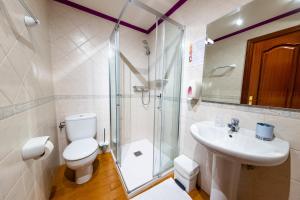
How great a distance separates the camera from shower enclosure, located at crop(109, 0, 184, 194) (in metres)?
1.50

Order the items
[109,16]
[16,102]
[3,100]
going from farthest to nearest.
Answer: [109,16] → [16,102] → [3,100]

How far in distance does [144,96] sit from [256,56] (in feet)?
5.68

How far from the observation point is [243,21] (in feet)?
3.20

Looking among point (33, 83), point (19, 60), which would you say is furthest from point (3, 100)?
Answer: point (33, 83)

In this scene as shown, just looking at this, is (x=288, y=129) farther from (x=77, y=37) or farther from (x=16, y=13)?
(x=77, y=37)

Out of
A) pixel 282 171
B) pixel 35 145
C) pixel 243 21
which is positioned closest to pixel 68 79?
pixel 35 145

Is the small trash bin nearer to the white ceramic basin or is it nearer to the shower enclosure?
the shower enclosure

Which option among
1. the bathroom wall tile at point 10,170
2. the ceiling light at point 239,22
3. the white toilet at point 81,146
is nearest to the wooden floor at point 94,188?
the white toilet at point 81,146

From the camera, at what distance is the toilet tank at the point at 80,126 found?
1.58 meters

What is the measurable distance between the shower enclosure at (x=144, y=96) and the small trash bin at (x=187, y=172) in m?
0.26

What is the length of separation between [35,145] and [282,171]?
1.74 metres

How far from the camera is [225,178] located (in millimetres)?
891

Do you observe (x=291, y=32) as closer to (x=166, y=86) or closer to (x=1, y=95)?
(x=166, y=86)

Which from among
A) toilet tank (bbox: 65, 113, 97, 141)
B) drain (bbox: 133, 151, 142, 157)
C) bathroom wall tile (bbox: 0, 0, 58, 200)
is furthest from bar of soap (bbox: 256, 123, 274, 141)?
toilet tank (bbox: 65, 113, 97, 141)
